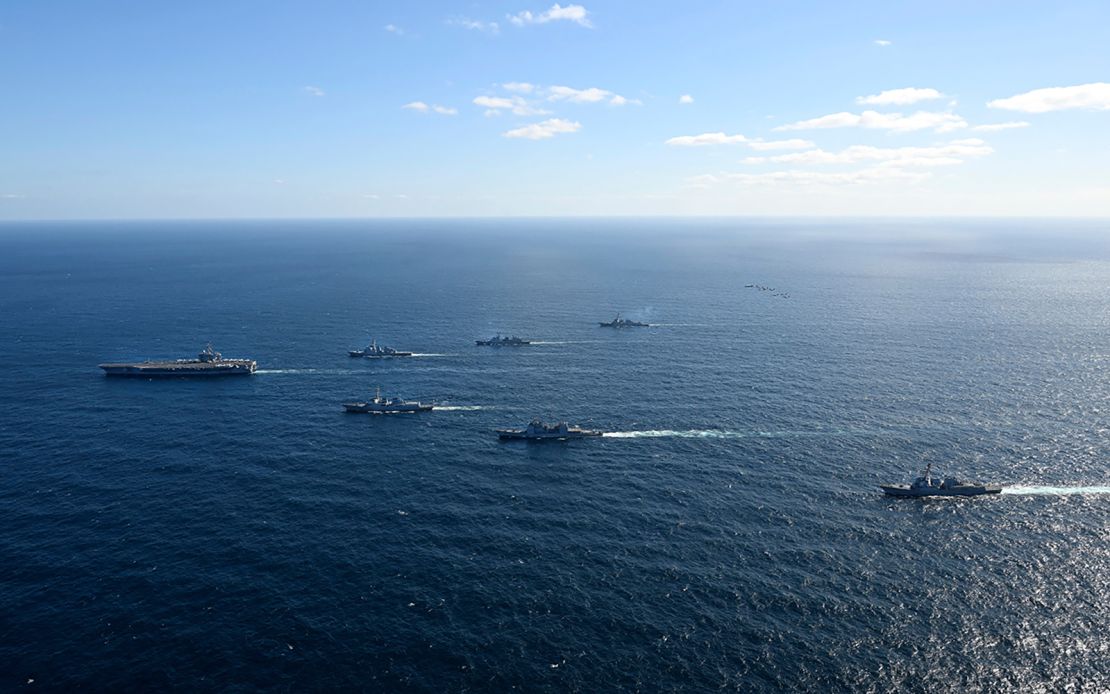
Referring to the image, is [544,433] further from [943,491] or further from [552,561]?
[943,491]

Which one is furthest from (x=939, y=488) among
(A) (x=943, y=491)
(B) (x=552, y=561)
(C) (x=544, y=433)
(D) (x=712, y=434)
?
(C) (x=544, y=433)

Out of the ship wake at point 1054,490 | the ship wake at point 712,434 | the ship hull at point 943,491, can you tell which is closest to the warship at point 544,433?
the ship wake at point 712,434

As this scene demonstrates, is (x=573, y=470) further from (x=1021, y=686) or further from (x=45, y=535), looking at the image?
(x=45, y=535)

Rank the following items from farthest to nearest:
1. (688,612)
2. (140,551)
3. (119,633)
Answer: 1. (140,551)
2. (688,612)
3. (119,633)

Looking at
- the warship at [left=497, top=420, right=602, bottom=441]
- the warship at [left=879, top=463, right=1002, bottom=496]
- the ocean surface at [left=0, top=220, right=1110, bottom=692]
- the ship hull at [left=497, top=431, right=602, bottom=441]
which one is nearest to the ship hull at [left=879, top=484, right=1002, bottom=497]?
the warship at [left=879, top=463, right=1002, bottom=496]

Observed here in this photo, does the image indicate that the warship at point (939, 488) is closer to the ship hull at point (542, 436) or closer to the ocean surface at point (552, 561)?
the ocean surface at point (552, 561)

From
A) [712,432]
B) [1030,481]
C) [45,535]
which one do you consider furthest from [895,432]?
[45,535]

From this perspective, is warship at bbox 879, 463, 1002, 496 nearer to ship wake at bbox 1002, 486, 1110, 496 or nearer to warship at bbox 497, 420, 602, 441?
ship wake at bbox 1002, 486, 1110, 496
